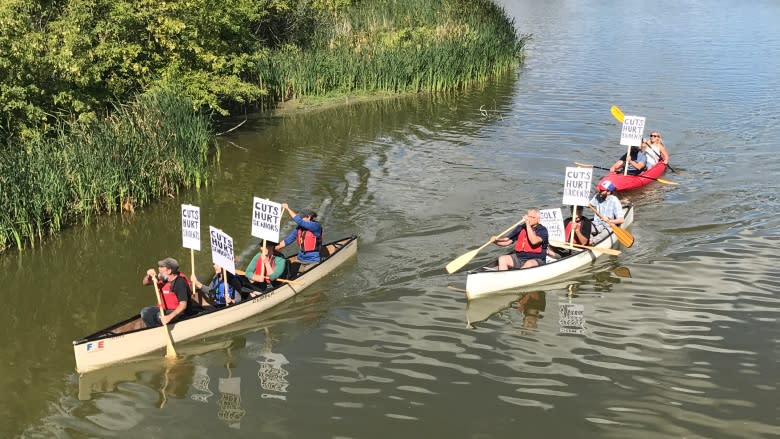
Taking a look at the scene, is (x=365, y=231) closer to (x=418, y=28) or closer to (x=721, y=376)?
(x=721, y=376)

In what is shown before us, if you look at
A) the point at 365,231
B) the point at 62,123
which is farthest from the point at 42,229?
the point at 365,231

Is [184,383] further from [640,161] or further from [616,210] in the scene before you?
[640,161]

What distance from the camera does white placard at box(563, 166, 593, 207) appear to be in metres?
15.7

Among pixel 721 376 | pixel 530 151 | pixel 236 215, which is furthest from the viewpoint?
pixel 530 151

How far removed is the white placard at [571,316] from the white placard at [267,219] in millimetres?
5000

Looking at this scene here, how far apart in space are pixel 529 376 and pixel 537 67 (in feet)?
92.0

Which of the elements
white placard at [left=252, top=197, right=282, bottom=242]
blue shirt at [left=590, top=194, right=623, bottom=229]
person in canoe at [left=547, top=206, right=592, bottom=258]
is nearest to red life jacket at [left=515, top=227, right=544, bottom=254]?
person in canoe at [left=547, top=206, right=592, bottom=258]

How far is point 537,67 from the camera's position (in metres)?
37.5

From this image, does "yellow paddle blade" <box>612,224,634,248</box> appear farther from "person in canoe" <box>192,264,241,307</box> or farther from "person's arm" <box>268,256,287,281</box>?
"person in canoe" <box>192,264,241,307</box>

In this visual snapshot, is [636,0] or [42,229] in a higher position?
[636,0]

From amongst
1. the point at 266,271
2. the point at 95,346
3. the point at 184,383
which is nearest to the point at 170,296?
the point at 95,346

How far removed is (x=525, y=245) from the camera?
49.2ft

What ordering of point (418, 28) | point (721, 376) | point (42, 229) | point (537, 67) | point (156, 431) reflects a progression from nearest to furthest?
1. point (156, 431)
2. point (721, 376)
3. point (42, 229)
4. point (418, 28)
5. point (537, 67)

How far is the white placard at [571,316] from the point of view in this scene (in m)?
13.1
